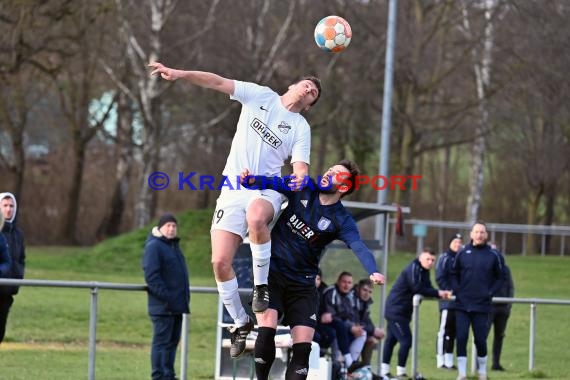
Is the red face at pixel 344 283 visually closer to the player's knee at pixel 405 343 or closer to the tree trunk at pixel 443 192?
the player's knee at pixel 405 343

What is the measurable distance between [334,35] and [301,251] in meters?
2.11

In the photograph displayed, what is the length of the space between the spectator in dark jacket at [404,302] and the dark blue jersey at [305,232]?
6122mm

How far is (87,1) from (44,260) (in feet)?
23.6

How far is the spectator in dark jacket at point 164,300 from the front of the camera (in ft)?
41.6

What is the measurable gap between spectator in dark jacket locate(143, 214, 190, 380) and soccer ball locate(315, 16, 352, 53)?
3650 mm

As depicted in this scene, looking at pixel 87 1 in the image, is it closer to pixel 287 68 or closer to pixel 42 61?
pixel 42 61

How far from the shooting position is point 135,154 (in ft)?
145

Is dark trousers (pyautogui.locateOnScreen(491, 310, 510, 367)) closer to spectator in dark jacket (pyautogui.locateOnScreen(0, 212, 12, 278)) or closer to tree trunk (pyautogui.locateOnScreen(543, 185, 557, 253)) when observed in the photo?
spectator in dark jacket (pyautogui.locateOnScreen(0, 212, 12, 278))

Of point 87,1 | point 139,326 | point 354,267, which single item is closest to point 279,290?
point 354,267

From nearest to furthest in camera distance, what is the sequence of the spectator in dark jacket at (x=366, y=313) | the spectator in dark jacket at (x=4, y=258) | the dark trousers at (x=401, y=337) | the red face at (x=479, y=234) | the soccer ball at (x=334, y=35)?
the soccer ball at (x=334, y=35), the spectator in dark jacket at (x=4, y=258), the spectator in dark jacket at (x=366, y=313), the red face at (x=479, y=234), the dark trousers at (x=401, y=337)

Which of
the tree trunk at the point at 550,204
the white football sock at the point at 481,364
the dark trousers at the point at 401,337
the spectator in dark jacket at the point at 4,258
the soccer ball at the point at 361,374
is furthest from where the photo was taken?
the tree trunk at the point at 550,204

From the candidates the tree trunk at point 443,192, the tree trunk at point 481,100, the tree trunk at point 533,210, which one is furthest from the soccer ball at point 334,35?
the tree trunk at point 443,192

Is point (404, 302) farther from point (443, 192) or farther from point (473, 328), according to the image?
point (443, 192)

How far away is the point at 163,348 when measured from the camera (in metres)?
12.7
